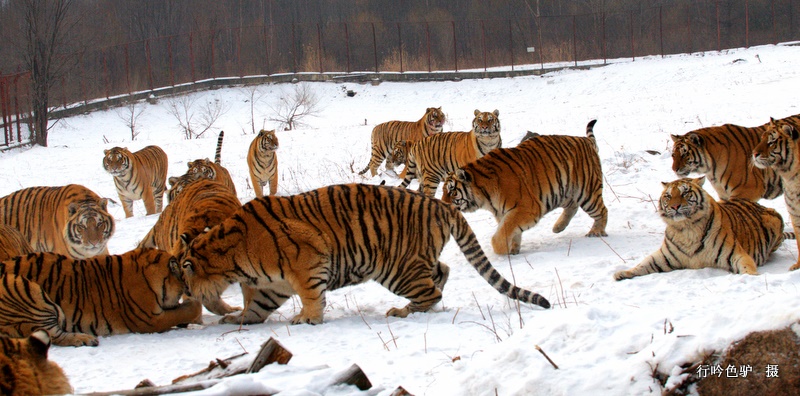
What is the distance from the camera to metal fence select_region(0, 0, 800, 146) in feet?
112

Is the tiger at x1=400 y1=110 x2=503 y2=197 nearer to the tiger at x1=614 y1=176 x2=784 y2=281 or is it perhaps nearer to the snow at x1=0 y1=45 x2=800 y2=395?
the snow at x1=0 y1=45 x2=800 y2=395

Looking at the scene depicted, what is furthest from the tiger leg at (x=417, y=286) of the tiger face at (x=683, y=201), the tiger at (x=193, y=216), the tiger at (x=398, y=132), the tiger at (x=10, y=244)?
the tiger at (x=398, y=132)

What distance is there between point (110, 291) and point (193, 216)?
3.60ft

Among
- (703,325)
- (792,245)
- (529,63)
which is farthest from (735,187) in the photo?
(529,63)

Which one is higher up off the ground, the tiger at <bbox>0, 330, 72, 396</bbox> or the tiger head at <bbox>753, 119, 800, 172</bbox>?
the tiger head at <bbox>753, 119, 800, 172</bbox>

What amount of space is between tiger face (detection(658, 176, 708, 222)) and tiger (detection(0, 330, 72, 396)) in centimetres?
435

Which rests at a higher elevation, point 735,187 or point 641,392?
point 735,187

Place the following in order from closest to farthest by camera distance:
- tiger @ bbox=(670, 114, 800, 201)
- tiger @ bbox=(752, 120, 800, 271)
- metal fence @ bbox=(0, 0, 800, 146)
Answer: tiger @ bbox=(752, 120, 800, 271)
tiger @ bbox=(670, 114, 800, 201)
metal fence @ bbox=(0, 0, 800, 146)

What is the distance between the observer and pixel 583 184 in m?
7.74

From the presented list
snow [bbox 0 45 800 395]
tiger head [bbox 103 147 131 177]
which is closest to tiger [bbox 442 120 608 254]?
snow [bbox 0 45 800 395]

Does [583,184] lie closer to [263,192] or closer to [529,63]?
[263,192]

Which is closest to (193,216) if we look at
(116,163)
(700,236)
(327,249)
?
(327,249)

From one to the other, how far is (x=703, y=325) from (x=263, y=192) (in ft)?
35.0

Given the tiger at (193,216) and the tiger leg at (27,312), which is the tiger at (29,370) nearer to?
the tiger leg at (27,312)
